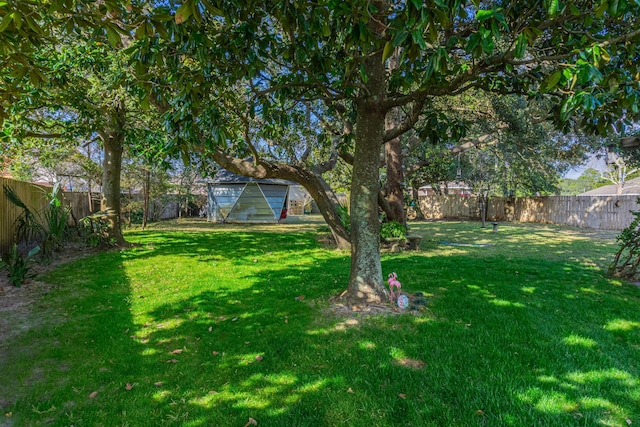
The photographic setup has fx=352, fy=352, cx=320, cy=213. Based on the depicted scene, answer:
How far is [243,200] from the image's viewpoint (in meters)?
20.0

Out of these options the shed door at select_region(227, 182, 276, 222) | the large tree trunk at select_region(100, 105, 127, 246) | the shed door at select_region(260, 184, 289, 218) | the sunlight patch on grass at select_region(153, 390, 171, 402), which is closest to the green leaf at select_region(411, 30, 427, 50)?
the sunlight patch on grass at select_region(153, 390, 171, 402)

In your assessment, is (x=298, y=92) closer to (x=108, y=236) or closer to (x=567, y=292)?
(x=567, y=292)

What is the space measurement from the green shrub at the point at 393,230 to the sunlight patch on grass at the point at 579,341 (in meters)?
5.90

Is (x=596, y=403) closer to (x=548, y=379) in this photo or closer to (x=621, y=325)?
(x=548, y=379)

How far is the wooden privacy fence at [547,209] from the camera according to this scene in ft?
48.9

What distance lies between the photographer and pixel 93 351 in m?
3.30

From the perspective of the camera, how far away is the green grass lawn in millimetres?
2334

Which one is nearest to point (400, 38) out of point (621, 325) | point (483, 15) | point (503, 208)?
point (483, 15)

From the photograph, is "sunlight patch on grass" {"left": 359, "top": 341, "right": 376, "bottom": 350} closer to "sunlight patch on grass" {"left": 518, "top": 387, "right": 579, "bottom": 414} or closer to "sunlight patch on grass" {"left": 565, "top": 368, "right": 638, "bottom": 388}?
"sunlight patch on grass" {"left": 518, "top": 387, "right": 579, "bottom": 414}

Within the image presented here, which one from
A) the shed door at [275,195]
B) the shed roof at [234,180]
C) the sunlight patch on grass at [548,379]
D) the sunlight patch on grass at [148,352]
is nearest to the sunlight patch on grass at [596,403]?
the sunlight patch on grass at [548,379]

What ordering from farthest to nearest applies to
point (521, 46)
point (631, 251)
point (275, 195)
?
point (275, 195)
point (631, 251)
point (521, 46)

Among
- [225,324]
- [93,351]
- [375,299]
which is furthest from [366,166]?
[93,351]

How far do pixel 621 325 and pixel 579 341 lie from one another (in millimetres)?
874

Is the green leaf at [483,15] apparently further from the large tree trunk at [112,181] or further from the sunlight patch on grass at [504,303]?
the large tree trunk at [112,181]
